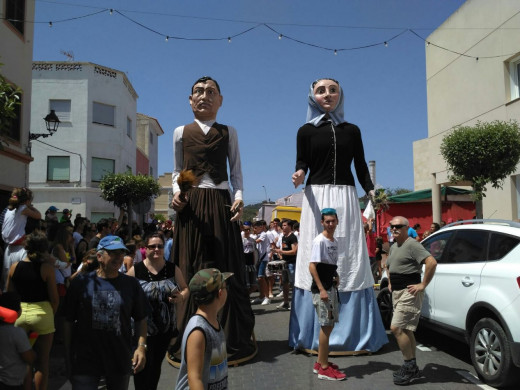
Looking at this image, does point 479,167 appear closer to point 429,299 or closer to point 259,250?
point 259,250

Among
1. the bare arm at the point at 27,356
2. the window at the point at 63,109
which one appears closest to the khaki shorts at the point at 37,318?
the bare arm at the point at 27,356

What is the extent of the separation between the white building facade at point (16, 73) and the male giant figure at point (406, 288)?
10383mm

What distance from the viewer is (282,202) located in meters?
41.5

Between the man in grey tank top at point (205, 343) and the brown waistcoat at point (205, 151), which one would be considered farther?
the brown waistcoat at point (205, 151)

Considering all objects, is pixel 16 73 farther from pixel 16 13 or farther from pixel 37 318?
pixel 37 318

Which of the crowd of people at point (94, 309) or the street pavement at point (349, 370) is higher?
the crowd of people at point (94, 309)

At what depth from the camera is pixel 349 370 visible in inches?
206

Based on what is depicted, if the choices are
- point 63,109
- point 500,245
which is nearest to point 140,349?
point 500,245

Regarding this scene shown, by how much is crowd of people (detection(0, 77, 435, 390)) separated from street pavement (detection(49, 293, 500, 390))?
0.48 feet

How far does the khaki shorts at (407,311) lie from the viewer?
4.99 meters

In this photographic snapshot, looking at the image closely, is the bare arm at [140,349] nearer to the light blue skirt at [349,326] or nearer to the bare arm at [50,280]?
the bare arm at [50,280]

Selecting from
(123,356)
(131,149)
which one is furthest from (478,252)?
(131,149)

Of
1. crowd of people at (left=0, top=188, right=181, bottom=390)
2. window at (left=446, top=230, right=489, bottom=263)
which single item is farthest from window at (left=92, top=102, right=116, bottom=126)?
window at (left=446, top=230, right=489, bottom=263)

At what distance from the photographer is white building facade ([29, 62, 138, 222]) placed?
89.1 ft
